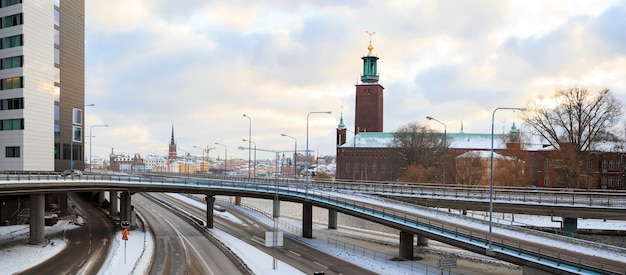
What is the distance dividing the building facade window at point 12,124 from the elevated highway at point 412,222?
14.6 metres

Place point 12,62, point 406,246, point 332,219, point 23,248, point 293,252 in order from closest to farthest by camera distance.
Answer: point 406,246 → point 23,248 → point 293,252 → point 12,62 → point 332,219

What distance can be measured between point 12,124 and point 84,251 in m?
28.0

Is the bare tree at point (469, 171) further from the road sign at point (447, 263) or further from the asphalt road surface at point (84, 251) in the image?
the asphalt road surface at point (84, 251)

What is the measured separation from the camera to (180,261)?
127ft

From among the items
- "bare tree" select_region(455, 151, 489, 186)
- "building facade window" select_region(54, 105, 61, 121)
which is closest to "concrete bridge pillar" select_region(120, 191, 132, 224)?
"building facade window" select_region(54, 105, 61, 121)

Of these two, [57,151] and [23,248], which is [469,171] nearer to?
[57,151]

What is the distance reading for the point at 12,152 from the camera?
199 feet

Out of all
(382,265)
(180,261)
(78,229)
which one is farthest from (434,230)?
(78,229)

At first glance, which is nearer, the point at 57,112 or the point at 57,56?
the point at 57,56

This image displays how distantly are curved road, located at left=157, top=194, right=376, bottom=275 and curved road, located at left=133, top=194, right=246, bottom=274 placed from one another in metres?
4.51

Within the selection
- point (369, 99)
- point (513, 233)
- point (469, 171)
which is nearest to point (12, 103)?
point (513, 233)

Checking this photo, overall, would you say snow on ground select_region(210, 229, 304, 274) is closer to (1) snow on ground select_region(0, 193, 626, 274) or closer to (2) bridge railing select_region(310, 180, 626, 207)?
(1) snow on ground select_region(0, 193, 626, 274)

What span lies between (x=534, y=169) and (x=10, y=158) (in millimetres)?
87491

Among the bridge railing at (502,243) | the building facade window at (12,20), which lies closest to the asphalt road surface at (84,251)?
the bridge railing at (502,243)
